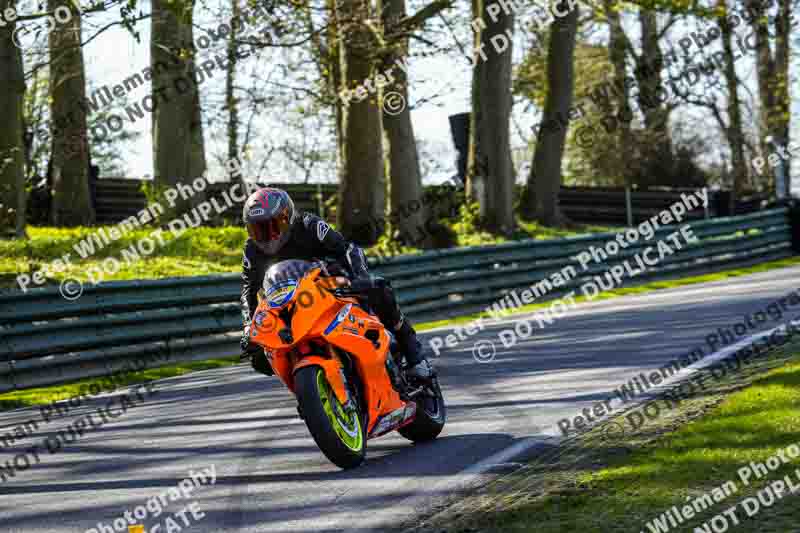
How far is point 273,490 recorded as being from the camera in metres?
6.99

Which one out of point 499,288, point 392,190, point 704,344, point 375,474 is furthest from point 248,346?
point 392,190

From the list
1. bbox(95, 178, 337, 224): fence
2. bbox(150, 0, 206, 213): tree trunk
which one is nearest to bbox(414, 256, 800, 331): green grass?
bbox(150, 0, 206, 213): tree trunk

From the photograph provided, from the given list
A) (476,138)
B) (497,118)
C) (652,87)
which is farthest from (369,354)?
(652,87)

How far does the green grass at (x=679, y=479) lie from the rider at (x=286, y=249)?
178cm

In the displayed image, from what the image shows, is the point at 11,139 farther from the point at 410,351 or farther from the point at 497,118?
the point at 410,351

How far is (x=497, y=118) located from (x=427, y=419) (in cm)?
1934

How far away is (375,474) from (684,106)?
48.6m

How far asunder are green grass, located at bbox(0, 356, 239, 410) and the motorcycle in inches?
212

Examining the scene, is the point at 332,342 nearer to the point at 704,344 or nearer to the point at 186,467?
the point at 186,467

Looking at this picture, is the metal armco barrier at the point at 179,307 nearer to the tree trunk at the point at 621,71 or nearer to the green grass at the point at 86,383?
the green grass at the point at 86,383

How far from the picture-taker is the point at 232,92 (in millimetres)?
38375

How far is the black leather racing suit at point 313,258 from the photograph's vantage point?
25.4ft

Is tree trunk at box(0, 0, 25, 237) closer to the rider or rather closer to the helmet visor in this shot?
the rider

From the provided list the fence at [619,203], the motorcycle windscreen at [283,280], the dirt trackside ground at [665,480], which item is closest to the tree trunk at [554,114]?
the fence at [619,203]
